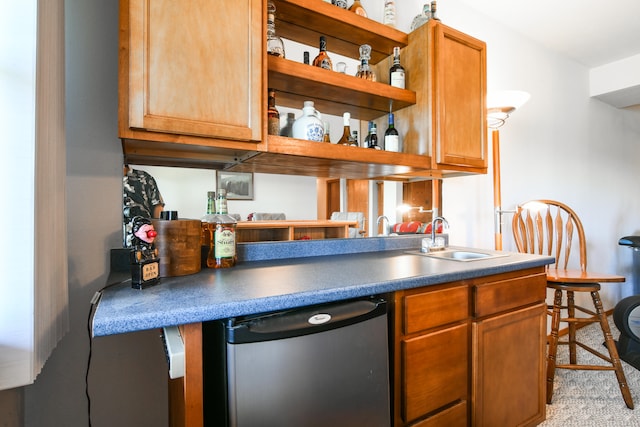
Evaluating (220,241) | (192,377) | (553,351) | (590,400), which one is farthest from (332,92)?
(590,400)

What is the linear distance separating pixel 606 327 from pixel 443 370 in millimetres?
1464

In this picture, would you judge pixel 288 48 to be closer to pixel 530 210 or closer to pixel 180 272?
pixel 180 272

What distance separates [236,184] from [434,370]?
1.19 meters

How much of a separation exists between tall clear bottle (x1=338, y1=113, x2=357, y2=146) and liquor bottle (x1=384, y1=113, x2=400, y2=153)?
220 millimetres

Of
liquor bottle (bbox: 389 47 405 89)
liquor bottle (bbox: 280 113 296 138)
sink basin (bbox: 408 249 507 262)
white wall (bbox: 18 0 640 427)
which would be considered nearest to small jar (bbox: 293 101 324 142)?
liquor bottle (bbox: 280 113 296 138)

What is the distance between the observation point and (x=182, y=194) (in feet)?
4.53

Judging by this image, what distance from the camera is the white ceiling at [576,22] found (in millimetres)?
2359

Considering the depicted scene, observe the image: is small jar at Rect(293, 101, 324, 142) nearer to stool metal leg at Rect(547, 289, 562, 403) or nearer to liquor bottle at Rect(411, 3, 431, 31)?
liquor bottle at Rect(411, 3, 431, 31)

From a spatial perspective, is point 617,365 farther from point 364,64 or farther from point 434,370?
point 364,64

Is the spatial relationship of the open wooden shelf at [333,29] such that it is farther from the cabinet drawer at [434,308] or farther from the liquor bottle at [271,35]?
the cabinet drawer at [434,308]

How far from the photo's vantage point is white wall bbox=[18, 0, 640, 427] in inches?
45.8

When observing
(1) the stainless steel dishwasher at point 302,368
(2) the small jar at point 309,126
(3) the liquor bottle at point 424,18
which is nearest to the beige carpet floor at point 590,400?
(1) the stainless steel dishwasher at point 302,368

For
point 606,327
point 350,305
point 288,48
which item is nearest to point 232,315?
point 350,305

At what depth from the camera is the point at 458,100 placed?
177cm
